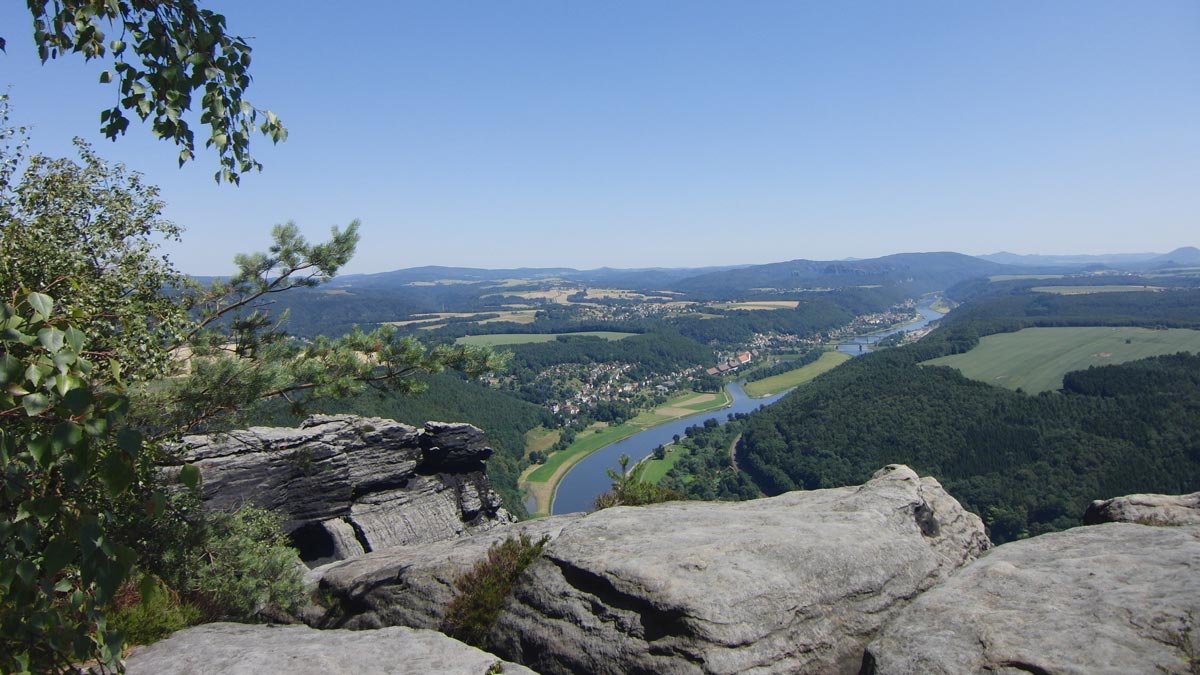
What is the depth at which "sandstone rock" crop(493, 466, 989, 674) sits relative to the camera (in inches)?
244

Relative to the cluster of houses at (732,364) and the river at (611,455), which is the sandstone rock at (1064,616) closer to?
the river at (611,455)

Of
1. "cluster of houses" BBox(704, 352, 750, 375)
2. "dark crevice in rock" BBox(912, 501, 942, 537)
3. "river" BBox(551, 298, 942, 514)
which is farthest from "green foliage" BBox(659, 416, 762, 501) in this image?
"cluster of houses" BBox(704, 352, 750, 375)

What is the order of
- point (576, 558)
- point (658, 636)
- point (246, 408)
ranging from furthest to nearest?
point (246, 408)
point (576, 558)
point (658, 636)

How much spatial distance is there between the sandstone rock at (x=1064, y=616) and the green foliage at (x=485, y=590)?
4259 millimetres

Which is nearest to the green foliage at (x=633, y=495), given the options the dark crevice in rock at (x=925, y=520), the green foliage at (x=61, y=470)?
the dark crevice in rock at (x=925, y=520)

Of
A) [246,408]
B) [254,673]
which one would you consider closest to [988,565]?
[254,673]

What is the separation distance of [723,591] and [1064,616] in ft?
10.1

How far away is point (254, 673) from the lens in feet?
19.0

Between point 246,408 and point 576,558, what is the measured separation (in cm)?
579

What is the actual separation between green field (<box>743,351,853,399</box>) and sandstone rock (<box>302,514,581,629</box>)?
130672mm

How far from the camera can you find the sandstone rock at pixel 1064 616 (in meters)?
4.85

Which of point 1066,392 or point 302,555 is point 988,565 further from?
point 1066,392

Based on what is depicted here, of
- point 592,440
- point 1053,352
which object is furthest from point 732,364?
point 592,440

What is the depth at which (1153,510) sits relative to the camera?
27.0 feet
